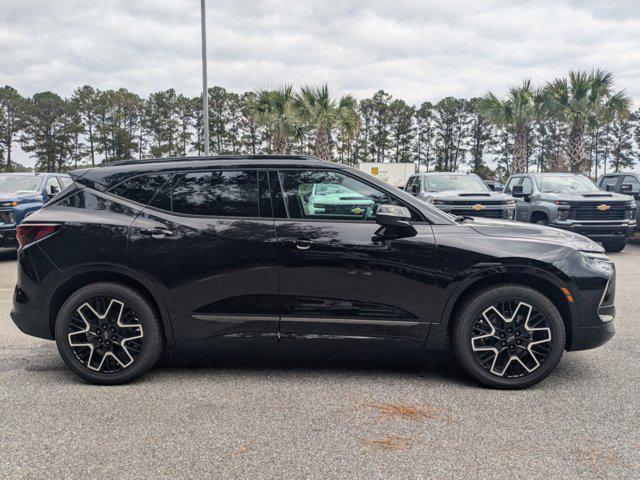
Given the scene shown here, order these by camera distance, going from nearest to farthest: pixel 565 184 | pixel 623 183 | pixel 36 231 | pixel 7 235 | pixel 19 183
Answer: pixel 36 231, pixel 7 235, pixel 19 183, pixel 565 184, pixel 623 183

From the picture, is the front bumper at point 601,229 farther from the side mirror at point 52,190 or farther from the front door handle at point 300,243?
the side mirror at point 52,190

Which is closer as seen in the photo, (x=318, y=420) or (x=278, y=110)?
(x=318, y=420)

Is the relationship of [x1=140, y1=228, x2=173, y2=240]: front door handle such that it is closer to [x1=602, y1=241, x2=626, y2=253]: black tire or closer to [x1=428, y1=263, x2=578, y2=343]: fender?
[x1=428, y1=263, x2=578, y2=343]: fender

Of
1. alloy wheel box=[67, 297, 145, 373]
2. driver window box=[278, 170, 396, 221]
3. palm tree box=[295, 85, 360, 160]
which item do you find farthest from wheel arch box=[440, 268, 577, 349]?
palm tree box=[295, 85, 360, 160]

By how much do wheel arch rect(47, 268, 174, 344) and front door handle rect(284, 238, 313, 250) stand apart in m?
1.08

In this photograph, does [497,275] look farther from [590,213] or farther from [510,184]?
[510,184]

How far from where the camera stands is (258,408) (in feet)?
11.6

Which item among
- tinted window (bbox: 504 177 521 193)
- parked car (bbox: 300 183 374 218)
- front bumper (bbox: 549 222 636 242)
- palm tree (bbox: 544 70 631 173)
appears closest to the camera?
parked car (bbox: 300 183 374 218)

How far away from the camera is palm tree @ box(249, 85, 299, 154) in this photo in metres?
25.0

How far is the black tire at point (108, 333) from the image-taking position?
12.9 ft

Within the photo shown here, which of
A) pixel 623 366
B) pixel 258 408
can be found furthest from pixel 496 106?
pixel 258 408

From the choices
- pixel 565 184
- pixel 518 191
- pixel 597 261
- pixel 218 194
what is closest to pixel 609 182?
pixel 565 184

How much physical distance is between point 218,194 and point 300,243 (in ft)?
2.58

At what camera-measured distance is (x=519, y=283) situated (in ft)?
12.9
